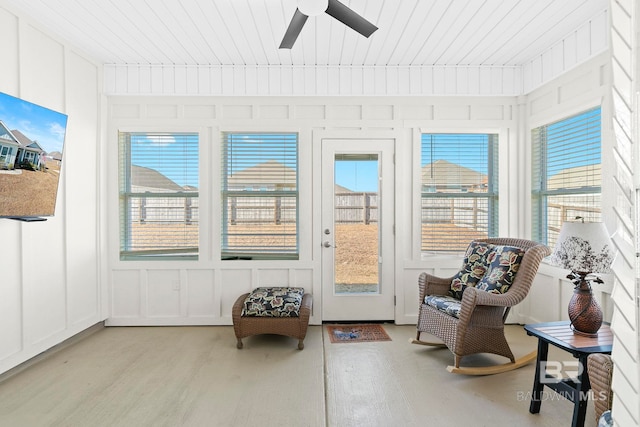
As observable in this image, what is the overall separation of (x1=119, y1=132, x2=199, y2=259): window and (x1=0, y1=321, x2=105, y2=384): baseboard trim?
0.77 m

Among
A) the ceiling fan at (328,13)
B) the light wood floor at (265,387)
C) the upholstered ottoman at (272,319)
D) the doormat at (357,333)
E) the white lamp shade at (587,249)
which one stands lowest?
the light wood floor at (265,387)

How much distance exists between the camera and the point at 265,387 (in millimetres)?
2666

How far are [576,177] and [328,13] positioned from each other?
2.57 metres

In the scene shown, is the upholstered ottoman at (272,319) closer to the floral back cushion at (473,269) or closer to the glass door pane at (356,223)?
the glass door pane at (356,223)

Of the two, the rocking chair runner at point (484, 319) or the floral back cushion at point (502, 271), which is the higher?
the floral back cushion at point (502, 271)

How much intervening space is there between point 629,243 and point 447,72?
4014 millimetres

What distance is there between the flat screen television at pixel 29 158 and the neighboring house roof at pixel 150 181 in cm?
97

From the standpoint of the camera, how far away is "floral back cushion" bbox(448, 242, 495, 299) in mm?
3234

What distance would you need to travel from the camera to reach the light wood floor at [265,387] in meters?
2.29

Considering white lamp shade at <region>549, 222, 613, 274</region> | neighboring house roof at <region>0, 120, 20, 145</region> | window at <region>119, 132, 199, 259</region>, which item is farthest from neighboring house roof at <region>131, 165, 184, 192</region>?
white lamp shade at <region>549, 222, 613, 274</region>

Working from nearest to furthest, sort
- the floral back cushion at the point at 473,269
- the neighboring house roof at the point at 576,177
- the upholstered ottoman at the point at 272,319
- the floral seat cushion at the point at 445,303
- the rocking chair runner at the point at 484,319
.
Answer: the rocking chair runner at the point at 484,319 < the floral seat cushion at the point at 445,303 < the neighboring house roof at the point at 576,177 < the floral back cushion at the point at 473,269 < the upholstered ottoman at the point at 272,319

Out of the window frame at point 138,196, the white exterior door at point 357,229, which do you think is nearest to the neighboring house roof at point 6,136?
the window frame at point 138,196

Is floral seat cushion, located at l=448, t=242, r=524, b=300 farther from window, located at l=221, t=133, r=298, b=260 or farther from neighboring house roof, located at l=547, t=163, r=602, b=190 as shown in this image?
window, located at l=221, t=133, r=298, b=260

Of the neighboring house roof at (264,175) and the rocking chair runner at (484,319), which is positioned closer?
the rocking chair runner at (484,319)
